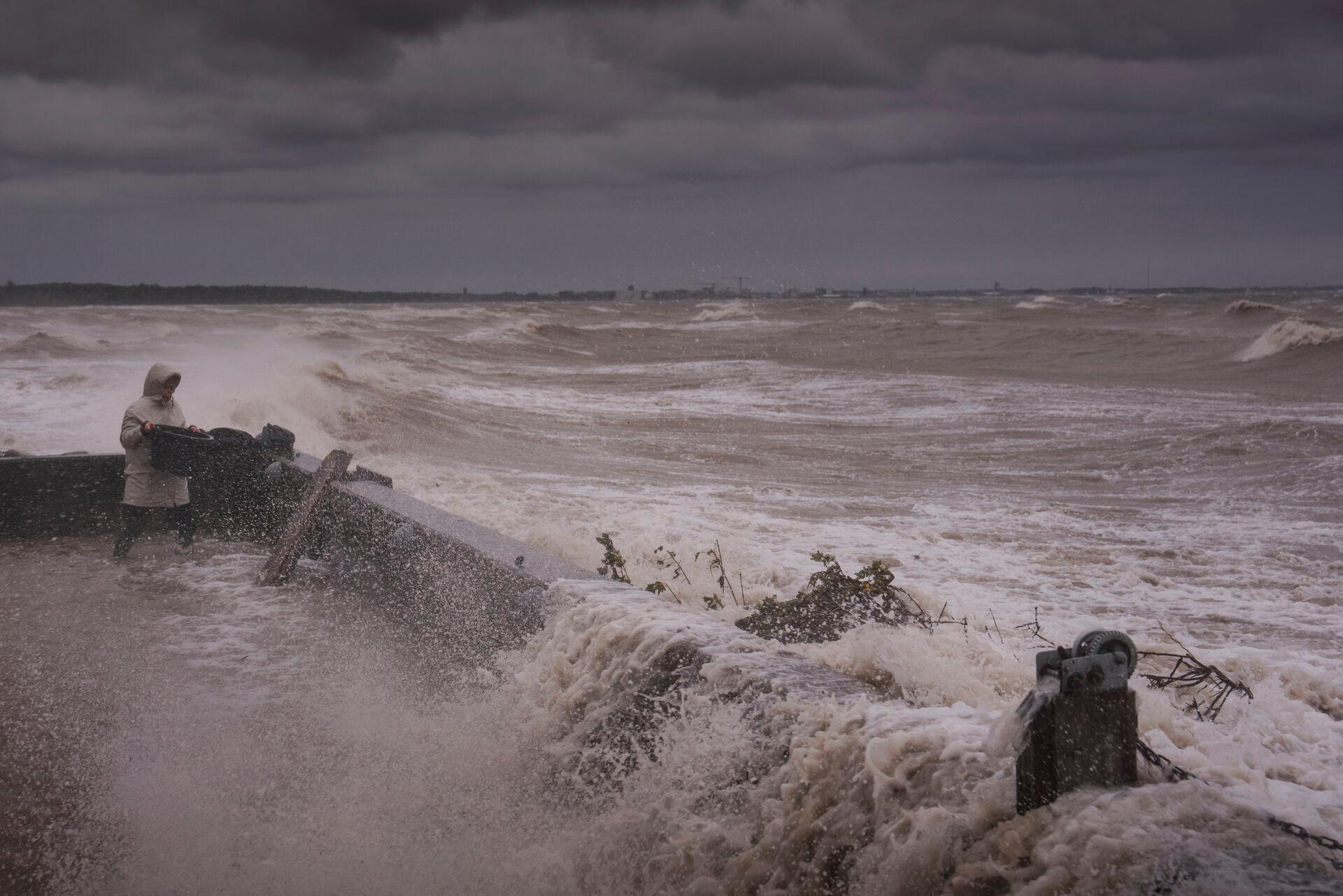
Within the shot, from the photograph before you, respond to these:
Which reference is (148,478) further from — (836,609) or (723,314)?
(723,314)

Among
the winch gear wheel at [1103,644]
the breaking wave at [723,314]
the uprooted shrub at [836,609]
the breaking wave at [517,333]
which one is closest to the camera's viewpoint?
the winch gear wheel at [1103,644]

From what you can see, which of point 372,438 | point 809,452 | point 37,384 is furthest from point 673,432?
point 37,384

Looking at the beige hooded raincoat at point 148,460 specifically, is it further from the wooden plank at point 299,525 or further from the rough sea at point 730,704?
the wooden plank at point 299,525

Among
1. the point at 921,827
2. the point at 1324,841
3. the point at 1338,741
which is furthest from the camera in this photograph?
the point at 1338,741

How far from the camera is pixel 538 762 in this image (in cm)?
397

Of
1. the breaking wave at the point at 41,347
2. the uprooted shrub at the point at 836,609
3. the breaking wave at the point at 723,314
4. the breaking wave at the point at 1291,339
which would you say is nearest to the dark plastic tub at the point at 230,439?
the uprooted shrub at the point at 836,609

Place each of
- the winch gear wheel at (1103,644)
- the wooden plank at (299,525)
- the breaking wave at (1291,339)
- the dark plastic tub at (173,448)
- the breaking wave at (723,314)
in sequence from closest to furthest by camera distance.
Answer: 1. the winch gear wheel at (1103,644)
2. the wooden plank at (299,525)
3. the dark plastic tub at (173,448)
4. the breaking wave at (1291,339)
5. the breaking wave at (723,314)

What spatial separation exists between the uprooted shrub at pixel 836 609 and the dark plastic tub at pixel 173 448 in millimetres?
4543

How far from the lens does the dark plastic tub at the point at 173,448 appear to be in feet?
23.8

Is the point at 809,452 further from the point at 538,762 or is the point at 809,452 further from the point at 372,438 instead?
the point at 538,762

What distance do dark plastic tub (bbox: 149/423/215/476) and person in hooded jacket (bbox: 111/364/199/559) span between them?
0.21 ft

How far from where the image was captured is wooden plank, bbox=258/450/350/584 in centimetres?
677

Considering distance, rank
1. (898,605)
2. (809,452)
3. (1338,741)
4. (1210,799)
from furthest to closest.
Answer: (809,452) < (898,605) < (1338,741) < (1210,799)

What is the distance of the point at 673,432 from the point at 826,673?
1254cm
